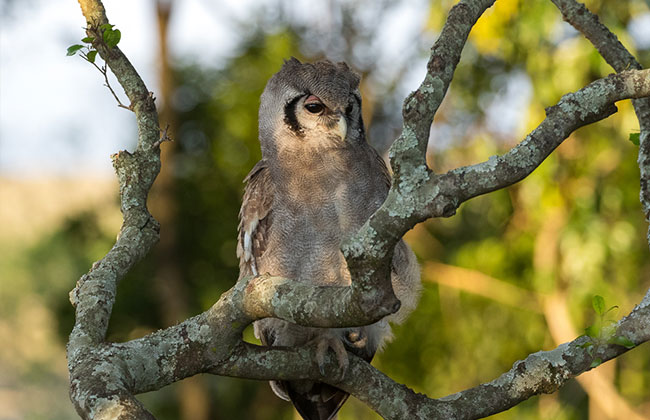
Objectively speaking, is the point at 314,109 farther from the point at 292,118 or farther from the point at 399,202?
the point at 399,202

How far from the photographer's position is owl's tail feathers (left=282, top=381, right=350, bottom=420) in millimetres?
2984

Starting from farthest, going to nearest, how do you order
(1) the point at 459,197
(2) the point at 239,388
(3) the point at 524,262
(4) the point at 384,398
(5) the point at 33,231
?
(5) the point at 33,231 → (2) the point at 239,388 → (3) the point at 524,262 → (4) the point at 384,398 → (1) the point at 459,197

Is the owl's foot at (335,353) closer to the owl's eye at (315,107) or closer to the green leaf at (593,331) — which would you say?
the green leaf at (593,331)

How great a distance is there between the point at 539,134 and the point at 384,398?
94cm

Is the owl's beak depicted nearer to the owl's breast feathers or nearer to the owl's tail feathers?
the owl's breast feathers

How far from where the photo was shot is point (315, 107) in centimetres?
302

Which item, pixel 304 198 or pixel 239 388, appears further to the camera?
pixel 239 388

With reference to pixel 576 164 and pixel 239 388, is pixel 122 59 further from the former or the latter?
pixel 239 388

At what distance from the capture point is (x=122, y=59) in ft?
7.57

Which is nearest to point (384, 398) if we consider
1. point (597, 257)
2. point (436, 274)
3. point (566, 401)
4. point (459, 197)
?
point (459, 197)

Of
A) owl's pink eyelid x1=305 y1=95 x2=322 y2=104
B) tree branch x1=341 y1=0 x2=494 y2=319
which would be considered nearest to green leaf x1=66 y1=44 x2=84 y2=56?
tree branch x1=341 y1=0 x2=494 y2=319

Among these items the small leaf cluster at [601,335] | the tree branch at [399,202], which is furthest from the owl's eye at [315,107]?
the small leaf cluster at [601,335]

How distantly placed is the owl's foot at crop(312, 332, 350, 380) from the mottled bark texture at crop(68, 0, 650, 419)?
0.02 meters

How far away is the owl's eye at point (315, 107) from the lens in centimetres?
301
